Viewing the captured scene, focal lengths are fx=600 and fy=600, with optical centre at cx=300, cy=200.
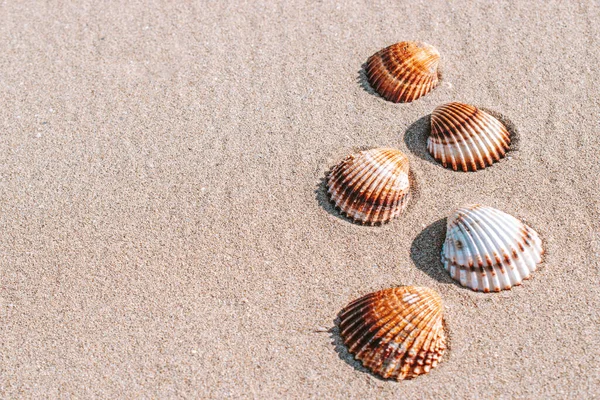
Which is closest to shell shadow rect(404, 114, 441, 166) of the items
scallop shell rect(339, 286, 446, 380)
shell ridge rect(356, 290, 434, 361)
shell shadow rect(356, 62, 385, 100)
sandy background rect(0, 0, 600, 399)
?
sandy background rect(0, 0, 600, 399)

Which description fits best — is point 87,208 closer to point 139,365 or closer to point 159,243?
point 159,243

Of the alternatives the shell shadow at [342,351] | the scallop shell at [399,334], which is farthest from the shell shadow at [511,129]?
the shell shadow at [342,351]

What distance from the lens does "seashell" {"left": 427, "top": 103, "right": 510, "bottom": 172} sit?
3.85 m

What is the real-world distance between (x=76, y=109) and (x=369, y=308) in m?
2.63

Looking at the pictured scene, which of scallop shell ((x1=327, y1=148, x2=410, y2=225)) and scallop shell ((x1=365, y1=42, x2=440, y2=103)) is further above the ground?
scallop shell ((x1=365, y1=42, x2=440, y2=103))

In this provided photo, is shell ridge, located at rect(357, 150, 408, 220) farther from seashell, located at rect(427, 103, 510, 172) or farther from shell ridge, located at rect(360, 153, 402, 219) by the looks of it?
seashell, located at rect(427, 103, 510, 172)

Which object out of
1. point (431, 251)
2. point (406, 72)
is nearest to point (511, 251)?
point (431, 251)

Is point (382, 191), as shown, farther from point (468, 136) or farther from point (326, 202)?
point (468, 136)

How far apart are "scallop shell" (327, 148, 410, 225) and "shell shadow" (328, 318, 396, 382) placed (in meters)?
0.70

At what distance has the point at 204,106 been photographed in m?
4.36

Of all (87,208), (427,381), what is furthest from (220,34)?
(427,381)

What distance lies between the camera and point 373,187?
3639mm

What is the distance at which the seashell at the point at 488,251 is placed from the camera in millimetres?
3371

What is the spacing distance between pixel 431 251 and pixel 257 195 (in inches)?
45.4
